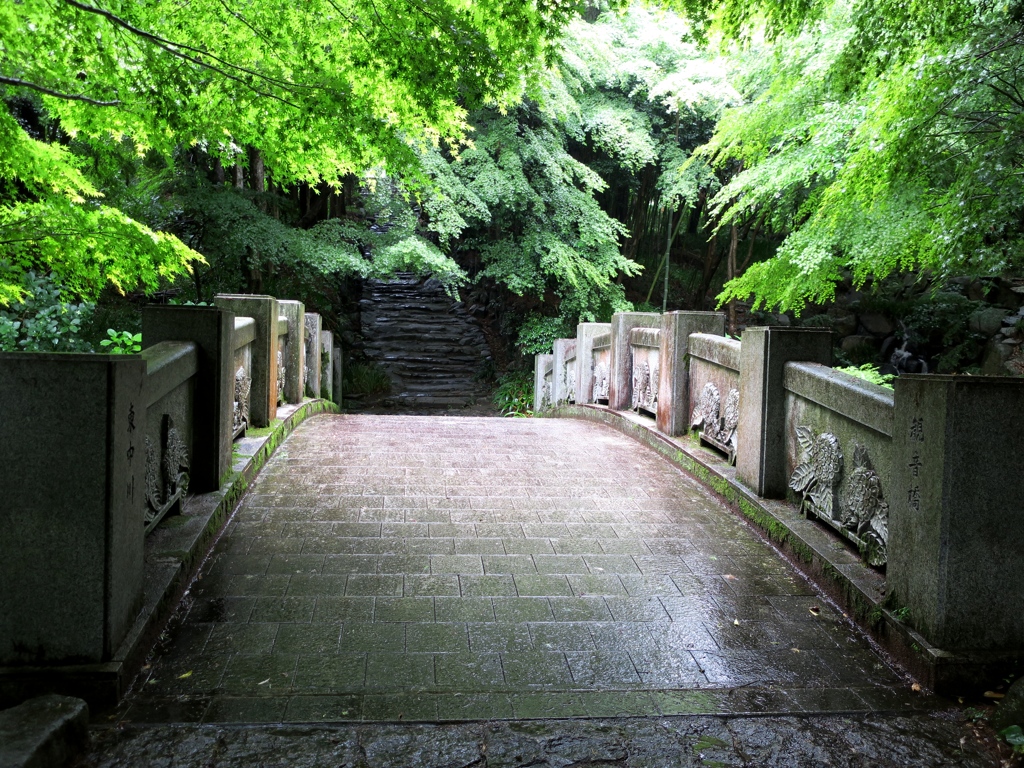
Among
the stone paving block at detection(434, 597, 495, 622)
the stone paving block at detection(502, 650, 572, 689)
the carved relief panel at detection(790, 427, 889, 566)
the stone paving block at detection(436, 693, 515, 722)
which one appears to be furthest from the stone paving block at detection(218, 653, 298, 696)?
the carved relief panel at detection(790, 427, 889, 566)

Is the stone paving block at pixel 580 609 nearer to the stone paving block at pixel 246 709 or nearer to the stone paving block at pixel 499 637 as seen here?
the stone paving block at pixel 499 637

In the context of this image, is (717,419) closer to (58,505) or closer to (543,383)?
(58,505)

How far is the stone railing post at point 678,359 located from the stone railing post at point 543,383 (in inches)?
288

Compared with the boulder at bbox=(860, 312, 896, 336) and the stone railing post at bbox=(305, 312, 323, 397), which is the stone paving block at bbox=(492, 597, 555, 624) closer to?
the stone railing post at bbox=(305, 312, 323, 397)

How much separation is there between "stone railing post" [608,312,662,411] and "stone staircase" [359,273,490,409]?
8450 millimetres

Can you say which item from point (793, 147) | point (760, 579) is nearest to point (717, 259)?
point (793, 147)

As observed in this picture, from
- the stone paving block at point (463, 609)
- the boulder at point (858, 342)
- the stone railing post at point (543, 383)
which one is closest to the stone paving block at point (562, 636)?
the stone paving block at point (463, 609)

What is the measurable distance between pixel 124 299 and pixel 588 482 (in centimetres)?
1317

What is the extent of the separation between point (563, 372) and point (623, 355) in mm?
3780

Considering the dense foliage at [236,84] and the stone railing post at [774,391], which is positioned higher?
the dense foliage at [236,84]

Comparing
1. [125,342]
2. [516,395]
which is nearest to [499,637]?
[125,342]

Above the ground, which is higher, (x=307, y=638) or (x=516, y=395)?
(x=516, y=395)

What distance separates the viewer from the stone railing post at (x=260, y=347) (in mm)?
7072

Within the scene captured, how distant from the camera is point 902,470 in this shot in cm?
350
